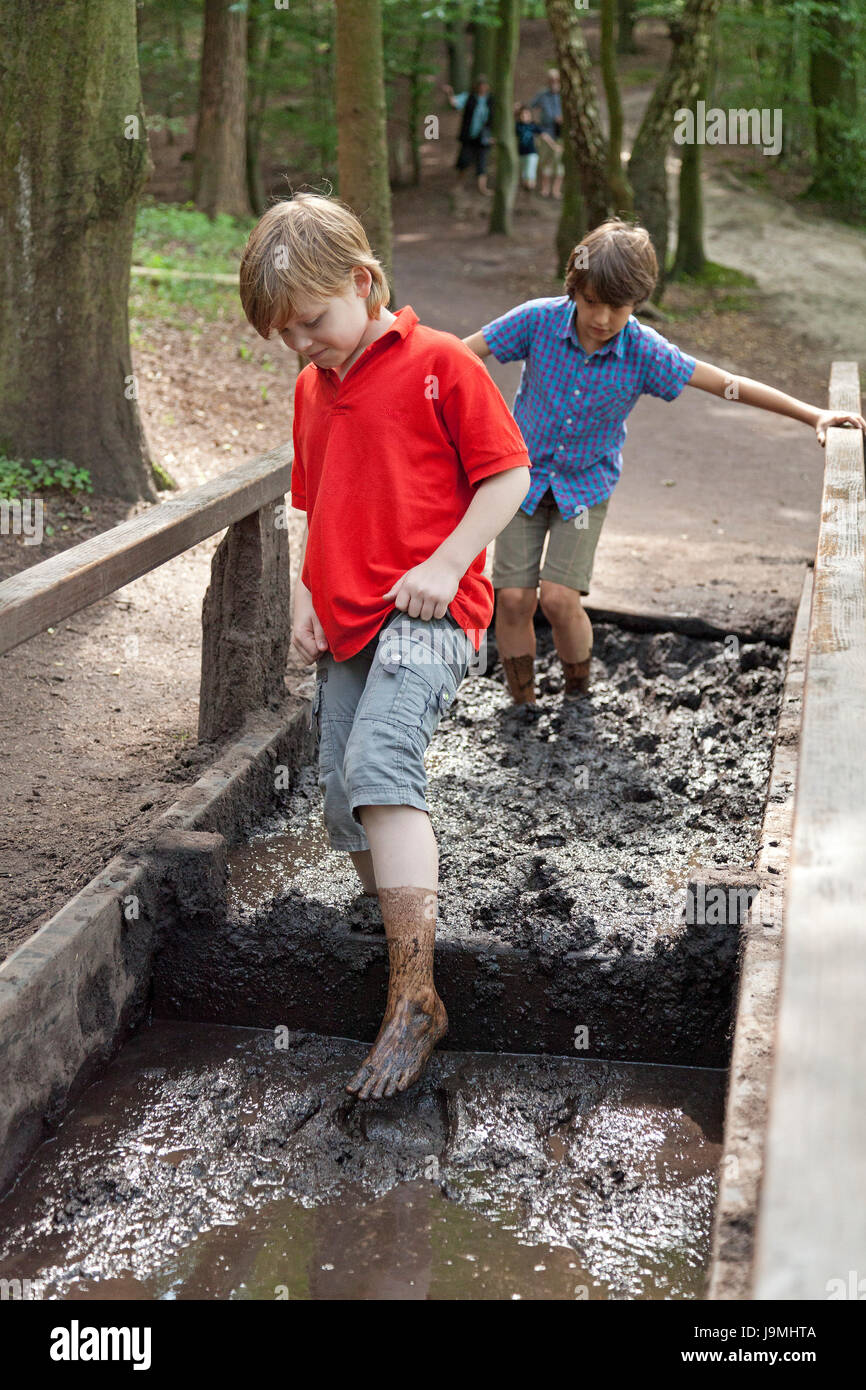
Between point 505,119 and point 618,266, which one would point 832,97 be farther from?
point 618,266

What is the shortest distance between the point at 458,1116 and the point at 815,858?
5.22 ft

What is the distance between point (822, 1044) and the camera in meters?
1.23

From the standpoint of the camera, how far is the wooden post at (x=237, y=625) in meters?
4.18

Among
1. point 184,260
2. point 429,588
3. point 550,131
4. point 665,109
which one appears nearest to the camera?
point 429,588

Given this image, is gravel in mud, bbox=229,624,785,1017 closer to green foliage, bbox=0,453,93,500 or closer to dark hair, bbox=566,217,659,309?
dark hair, bbox=566,217,659,309

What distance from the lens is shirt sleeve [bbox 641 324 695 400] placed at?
168 inches

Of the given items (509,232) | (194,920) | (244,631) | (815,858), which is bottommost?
(194,920)

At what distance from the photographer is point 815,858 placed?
4.94 feet

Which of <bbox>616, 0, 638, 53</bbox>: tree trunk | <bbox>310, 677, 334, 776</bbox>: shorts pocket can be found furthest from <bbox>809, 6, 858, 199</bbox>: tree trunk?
<bbox>310, 677, 334, 776</bbox>: shorts pocket

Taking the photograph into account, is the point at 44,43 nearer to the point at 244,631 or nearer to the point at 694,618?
the point at 244,631

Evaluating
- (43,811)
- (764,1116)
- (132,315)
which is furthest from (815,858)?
(132,315)

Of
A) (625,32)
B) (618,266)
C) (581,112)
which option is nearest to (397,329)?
(618,266)

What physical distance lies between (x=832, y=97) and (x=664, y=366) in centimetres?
1844

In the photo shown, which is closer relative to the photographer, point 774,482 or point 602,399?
point 602,399
